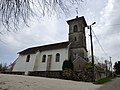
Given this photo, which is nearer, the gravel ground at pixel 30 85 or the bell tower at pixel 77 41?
the gravel ground at pixel 30 85

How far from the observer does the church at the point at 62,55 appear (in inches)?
1168

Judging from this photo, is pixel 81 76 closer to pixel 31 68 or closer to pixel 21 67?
pixel 31 68

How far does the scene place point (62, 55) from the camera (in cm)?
3061

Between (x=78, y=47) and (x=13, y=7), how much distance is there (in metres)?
28.1

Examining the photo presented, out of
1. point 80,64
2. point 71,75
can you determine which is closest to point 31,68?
point 80,64

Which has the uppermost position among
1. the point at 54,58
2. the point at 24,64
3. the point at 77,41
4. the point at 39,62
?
the point at 77,41

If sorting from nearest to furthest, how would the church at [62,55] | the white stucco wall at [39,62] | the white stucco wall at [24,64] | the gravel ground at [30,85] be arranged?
the gravel ground at [30,85]
the church at [62,55]
the white stucco wall at [39,62]
the white stucco wall at [24,64]

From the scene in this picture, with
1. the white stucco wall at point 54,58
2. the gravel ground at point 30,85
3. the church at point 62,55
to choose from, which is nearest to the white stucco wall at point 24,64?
the church at point 62,55

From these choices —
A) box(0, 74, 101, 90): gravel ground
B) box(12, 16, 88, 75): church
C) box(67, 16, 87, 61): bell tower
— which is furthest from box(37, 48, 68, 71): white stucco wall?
box(0, 74, 101, 90): gravel ground

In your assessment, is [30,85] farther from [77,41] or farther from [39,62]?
[39,62]

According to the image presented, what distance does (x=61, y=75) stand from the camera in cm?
2253

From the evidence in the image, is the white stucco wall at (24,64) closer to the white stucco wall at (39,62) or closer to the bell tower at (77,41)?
the white stucco wall at (39,62)

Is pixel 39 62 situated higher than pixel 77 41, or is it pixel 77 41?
pixel 77 41

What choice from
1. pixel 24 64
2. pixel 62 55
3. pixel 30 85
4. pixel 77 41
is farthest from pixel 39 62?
pixel 30 85
